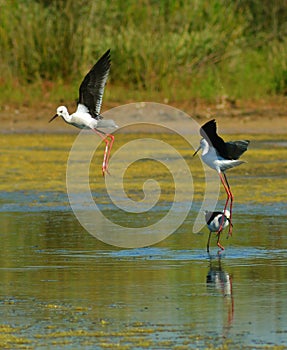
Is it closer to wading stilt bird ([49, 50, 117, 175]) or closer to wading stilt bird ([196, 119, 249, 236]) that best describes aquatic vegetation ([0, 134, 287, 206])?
wading stilt bird ([49, 50, 117, 175])

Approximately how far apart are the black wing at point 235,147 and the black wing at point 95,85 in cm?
208

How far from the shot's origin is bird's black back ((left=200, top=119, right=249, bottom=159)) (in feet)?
36.0

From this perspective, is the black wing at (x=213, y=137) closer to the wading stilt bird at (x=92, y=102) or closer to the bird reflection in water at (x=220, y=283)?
Answer: the bird reflection in water at (x=220, y=283)

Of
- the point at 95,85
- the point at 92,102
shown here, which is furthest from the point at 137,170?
the point at 95,85

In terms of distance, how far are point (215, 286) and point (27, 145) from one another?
1030 centimetres

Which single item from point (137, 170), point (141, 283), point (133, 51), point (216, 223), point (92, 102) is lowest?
point (137, 170)

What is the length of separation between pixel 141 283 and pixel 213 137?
278cm

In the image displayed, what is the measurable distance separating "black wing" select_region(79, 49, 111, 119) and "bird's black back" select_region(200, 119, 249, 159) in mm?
2066

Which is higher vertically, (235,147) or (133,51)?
(133,51)

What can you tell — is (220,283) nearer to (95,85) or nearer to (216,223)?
(216,223)

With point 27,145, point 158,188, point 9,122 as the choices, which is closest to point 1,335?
point 158,188

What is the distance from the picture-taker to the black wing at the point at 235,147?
1132 cm

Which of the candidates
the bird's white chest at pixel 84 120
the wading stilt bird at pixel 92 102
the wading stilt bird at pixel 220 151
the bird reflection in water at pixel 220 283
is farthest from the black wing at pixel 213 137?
the bird's white chest at pixel 84 120

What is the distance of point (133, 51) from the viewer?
22328 millimetres
